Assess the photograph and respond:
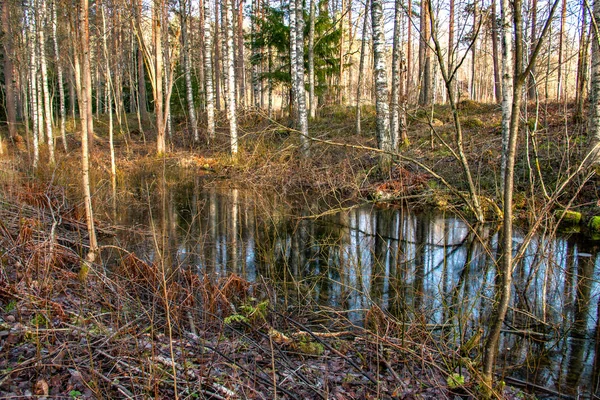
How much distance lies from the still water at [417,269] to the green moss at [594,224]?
56cm

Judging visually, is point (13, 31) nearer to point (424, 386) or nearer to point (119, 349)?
point (119, 349)

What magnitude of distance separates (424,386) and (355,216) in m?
7.30

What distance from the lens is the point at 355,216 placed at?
10508mm

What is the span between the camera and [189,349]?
339 cm

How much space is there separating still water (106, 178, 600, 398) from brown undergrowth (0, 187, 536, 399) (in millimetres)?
406

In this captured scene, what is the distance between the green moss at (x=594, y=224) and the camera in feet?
27.0

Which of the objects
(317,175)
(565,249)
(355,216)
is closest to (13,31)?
(317,175)

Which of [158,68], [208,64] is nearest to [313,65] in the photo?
[208,64]

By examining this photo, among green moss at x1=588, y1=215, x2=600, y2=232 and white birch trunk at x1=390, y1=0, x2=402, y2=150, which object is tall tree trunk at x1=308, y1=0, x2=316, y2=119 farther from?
green moss at x1=588, y1=215, x2=600, y2=232

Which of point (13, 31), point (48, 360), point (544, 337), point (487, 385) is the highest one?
point (13, 31)

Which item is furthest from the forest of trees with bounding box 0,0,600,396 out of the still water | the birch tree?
the still water

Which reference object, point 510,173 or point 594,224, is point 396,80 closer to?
point 594,224

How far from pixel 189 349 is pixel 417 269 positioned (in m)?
3.95

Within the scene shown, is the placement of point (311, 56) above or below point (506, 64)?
above
